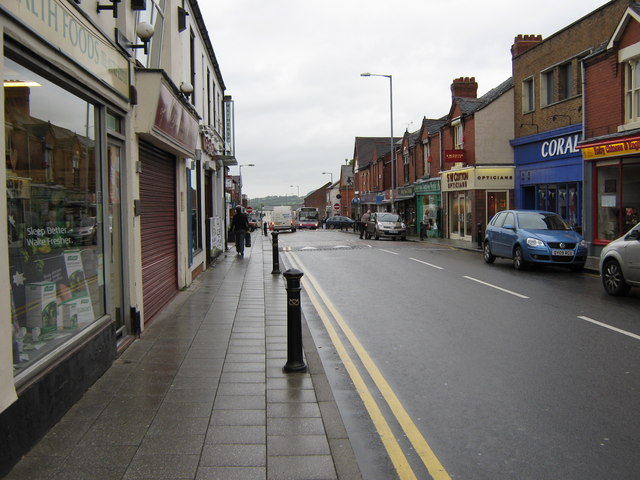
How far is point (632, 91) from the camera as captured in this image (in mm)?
17219

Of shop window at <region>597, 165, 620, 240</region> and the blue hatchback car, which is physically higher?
shop window at <region>597, 165, 620, 240</region>

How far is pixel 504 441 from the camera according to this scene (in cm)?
431

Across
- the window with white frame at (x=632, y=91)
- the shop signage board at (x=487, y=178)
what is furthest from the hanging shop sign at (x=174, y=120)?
the shop signage board at (x=487, y=178)

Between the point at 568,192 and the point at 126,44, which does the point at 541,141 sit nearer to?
the point at 568,192

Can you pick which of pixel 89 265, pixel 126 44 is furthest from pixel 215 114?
pixel 89 265

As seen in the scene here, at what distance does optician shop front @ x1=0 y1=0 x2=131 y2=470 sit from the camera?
3924 mm

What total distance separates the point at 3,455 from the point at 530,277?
1300 centimetres

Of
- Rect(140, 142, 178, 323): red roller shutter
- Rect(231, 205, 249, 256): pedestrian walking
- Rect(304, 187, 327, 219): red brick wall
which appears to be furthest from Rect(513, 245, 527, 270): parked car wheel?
Rect(304, 187, 327, 219): red brick wall

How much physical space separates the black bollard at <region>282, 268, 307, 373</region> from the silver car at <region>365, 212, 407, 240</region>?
28.2 metres

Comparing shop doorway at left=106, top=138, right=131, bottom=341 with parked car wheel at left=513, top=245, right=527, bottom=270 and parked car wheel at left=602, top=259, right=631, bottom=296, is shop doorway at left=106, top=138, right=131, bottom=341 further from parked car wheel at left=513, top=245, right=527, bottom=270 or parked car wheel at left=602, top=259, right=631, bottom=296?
parked car wheel at left=513, top=245, right=527, bottom=270

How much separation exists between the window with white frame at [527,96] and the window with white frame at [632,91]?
782cm

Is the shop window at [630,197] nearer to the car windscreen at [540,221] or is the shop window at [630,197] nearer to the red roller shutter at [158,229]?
the car windscreen at [540,221]

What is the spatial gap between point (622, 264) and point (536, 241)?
4560 millimetres

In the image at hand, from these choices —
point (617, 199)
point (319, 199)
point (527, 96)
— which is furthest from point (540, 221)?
point (319, 199)
